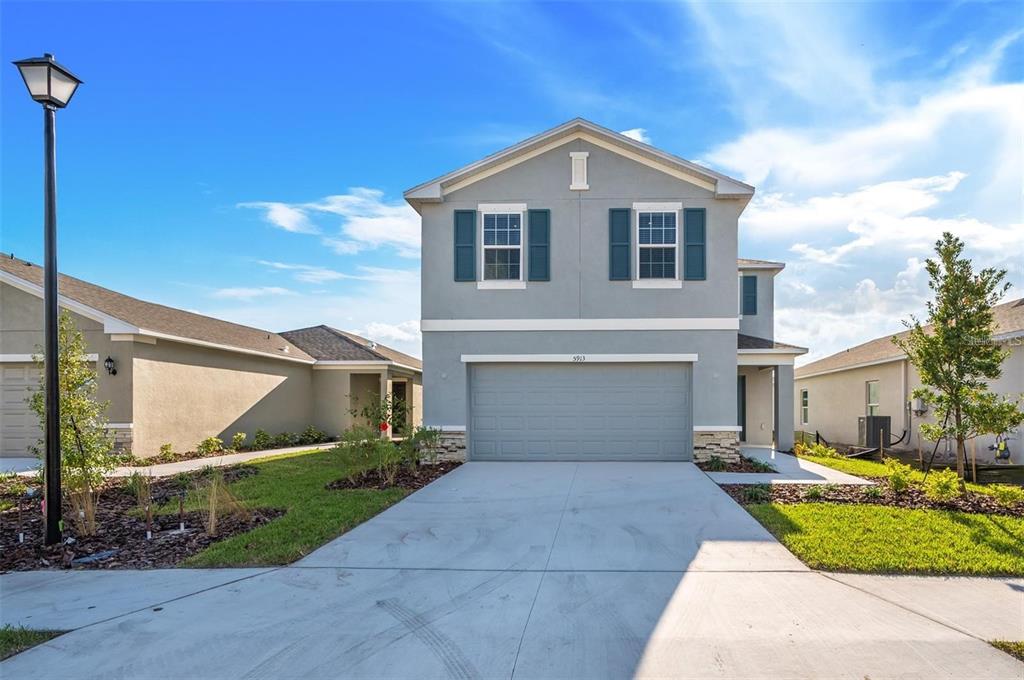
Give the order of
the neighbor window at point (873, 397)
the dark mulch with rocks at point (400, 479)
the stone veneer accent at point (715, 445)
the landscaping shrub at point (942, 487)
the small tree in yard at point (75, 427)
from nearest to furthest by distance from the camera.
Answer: the small tree in yard at point (75, 427) < the landscaping shrub at point (942, 487) < the dark mulch with rocks at point (400, 479) < the stone veneer accent at point (715, 445) < the neighbor window at point (873, 397)

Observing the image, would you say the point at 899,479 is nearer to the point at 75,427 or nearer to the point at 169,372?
the point at 75,427

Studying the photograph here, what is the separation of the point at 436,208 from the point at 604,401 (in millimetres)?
5767

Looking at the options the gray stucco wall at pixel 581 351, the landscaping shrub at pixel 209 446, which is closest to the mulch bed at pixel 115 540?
the gray stucco wall at pixel 581 351

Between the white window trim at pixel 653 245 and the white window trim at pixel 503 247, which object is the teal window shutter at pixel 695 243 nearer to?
the white window trim at pixel 653 245

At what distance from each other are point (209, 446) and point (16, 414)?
14.9 ft

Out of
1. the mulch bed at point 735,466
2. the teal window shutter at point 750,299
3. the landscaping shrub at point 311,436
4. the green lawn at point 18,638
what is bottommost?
the landscaping shrub at point 311,436

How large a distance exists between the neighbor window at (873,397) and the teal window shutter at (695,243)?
10.8 metres

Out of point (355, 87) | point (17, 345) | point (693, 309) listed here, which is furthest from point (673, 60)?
point (17, 345)

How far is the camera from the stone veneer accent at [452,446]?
13633mm

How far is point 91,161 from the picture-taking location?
14.0 m

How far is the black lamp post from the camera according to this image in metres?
6.89

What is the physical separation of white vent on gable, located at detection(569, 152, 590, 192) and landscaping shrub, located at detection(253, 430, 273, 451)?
12354 mm

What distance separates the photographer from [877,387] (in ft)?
66.7

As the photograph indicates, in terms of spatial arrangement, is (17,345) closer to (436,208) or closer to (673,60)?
(436,208)
